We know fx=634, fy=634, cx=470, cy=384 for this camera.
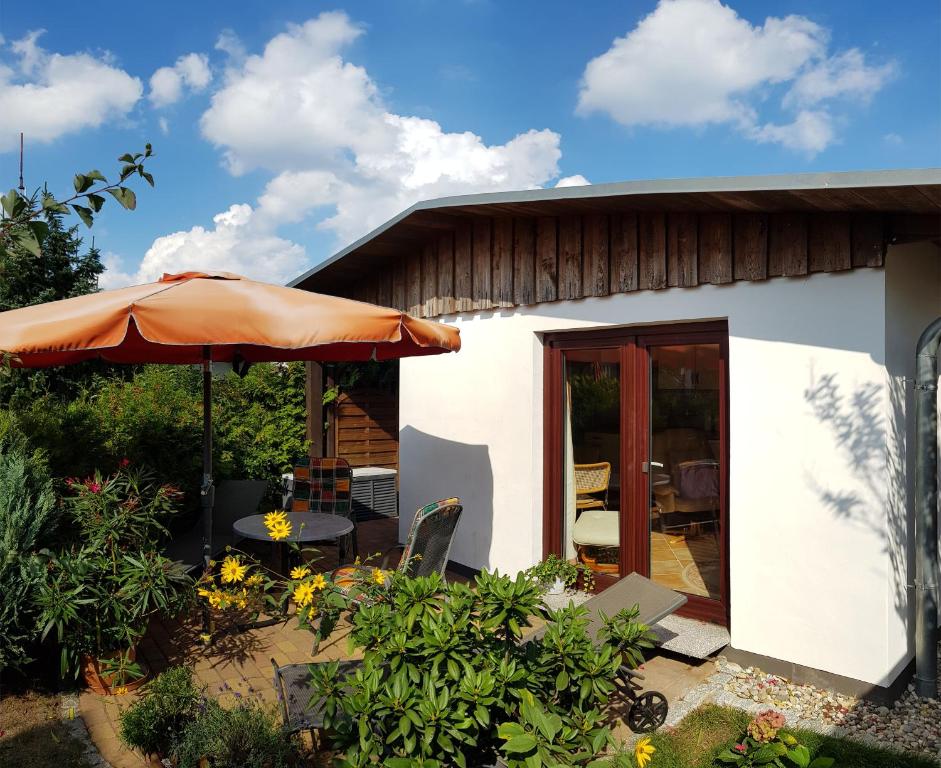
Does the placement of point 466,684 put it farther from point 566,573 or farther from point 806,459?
point 566,573

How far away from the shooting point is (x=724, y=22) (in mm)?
7523

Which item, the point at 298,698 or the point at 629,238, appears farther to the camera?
the point at 629,238

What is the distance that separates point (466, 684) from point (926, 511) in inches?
144

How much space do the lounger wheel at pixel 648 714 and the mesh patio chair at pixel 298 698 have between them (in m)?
1.67

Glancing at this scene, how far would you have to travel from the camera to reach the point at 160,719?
3.12m

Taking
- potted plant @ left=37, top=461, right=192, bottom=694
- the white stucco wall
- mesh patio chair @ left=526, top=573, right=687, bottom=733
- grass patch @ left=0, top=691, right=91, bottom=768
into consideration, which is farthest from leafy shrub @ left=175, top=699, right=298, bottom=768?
the white stucco wall

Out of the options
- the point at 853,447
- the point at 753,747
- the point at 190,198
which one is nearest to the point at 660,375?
the point at 853,447

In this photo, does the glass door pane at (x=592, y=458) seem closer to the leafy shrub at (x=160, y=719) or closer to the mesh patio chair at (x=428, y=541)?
the mesh patio chair at (x=428, y=541)

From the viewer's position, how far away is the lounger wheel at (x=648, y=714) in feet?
12.4

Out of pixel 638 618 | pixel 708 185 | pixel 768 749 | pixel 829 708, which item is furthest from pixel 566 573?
pixel 768 749

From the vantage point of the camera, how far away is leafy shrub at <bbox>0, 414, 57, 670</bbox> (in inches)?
146

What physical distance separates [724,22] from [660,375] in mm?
4937

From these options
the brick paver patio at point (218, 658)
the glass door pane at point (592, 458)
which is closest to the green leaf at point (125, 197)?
the brick paver patio at point (218, 658)

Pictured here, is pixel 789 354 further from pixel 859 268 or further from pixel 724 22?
pixel 724 22
